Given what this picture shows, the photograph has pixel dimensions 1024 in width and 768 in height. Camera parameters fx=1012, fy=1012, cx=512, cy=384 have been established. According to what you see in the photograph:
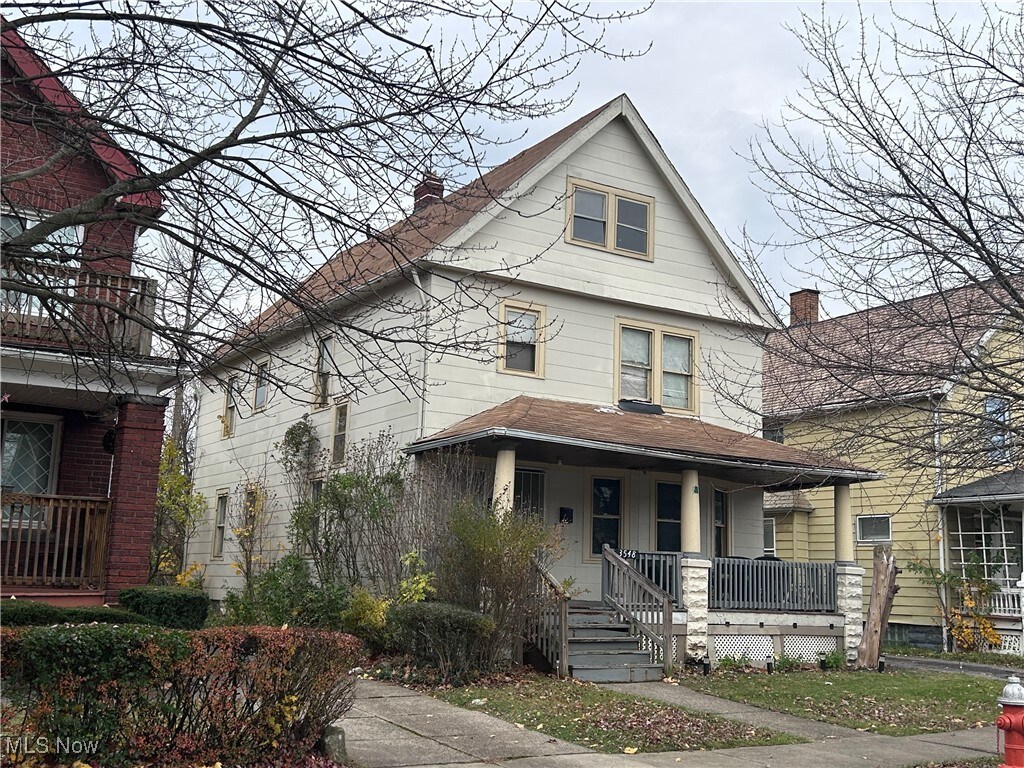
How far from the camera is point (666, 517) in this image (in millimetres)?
19016

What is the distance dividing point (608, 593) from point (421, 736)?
21.4ft

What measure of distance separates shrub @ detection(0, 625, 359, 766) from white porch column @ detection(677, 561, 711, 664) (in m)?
8.56

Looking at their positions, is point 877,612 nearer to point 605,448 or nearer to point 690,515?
point 690,515

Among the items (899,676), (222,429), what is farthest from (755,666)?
(222,429)

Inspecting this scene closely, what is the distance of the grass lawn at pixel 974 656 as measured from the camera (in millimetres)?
19525

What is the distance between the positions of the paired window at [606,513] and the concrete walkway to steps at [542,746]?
21.5ft

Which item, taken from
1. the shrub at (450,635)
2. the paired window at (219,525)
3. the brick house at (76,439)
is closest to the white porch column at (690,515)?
the shrub at (450,635)

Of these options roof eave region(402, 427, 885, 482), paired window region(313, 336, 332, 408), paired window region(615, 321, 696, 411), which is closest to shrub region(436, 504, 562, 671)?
roof eave region(402, 427, 885, 482)

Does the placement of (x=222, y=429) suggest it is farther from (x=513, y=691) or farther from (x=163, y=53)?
(x=163, y=53)

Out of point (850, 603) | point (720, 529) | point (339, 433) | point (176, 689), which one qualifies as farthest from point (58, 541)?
point (850, 603)

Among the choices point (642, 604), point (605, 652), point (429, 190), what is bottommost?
point (605, 652)

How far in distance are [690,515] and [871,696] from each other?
4.00m

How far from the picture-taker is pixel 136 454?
537 inches

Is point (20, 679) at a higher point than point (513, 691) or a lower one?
higher
